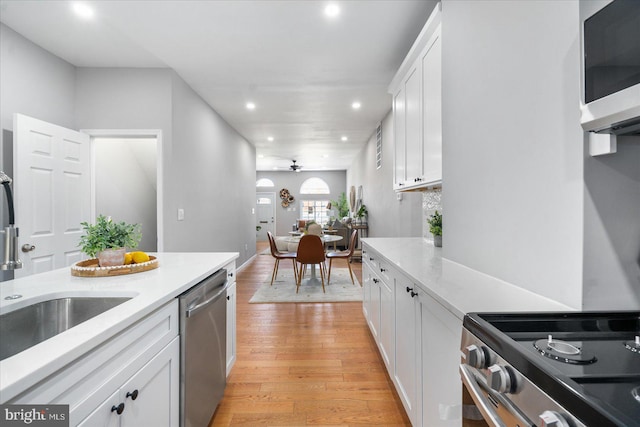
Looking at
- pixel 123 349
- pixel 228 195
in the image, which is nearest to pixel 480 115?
pixel 123 349

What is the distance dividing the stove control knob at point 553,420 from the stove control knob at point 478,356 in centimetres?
21

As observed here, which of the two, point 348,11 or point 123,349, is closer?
point 123,349

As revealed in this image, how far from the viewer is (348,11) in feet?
7.58

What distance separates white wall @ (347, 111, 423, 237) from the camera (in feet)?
12.4

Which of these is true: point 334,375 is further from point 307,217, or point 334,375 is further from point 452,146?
point 307,217

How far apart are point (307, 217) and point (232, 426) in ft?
33.1

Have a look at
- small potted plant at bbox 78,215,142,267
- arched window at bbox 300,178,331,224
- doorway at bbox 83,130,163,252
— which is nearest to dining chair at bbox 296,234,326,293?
doorway at bbox 83,130,163,252

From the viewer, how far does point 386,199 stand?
518cm

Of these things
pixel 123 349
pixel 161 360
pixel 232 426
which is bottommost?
pixel 232 426

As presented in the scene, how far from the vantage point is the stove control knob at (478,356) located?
0.76m

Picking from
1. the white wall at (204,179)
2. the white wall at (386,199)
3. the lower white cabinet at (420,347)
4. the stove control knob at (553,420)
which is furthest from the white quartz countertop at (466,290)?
the white wall at (204,179)

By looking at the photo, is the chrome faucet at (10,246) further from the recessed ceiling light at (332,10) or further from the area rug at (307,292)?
the area rug at (307,292)

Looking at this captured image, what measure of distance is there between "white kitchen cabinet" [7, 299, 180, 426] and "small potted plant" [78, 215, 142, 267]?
50 cm

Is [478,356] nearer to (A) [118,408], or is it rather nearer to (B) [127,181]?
(A) [118,408]
